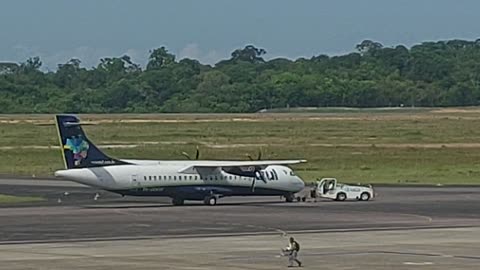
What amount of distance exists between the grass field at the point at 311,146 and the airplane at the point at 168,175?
19.9 metres

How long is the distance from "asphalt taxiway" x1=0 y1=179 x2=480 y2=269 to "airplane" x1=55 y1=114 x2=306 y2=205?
1008mm

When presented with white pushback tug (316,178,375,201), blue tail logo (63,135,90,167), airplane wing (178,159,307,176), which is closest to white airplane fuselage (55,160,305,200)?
airplane wing (178,159,307,176)

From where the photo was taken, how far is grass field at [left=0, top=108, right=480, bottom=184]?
106 m

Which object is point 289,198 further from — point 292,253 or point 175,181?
point 292,253

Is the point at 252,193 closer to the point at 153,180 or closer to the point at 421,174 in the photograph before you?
the point at 153,180

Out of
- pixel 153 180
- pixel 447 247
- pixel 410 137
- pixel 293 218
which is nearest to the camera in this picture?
pixel 447 247

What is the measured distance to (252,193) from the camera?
77.7m

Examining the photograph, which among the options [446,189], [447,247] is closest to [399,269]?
[447,247]

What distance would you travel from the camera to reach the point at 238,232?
56.2m

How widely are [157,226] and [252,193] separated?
18.6 m

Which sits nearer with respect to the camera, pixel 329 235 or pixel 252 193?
pixel 329 235

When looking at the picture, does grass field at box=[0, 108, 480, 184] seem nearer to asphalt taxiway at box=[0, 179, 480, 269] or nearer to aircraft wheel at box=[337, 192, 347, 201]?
aircraft wheel at box=[337, 192, 347, 201]

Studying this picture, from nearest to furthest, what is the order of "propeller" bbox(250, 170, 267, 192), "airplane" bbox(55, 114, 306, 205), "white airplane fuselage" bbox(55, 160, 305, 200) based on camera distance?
"white airplane fuselage" bbox(55, 160, 305, 200) → "airplane" bbox(55, 114, 306, 205) → "propeller" bbox(250, 170, 267, 192)

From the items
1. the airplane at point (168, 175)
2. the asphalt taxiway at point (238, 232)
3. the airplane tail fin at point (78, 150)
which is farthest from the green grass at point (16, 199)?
the airplane tail fin at point (78, 150)
